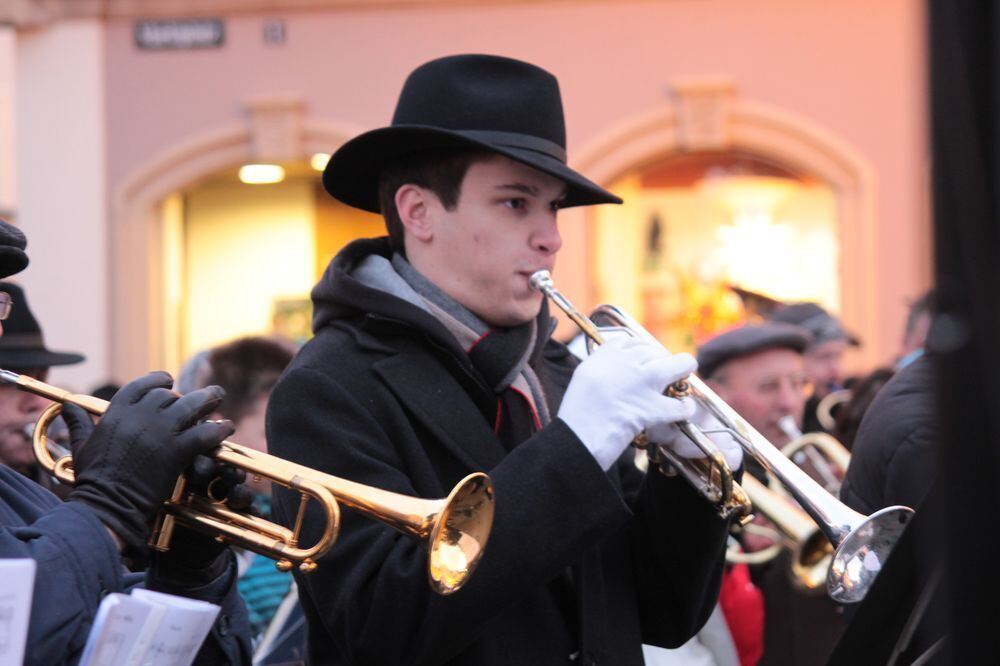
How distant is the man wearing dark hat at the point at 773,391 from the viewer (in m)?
4.79

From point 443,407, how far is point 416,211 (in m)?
0.38

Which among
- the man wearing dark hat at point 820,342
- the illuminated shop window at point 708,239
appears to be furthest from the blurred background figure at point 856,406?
the illuminated shop window at point 708,239

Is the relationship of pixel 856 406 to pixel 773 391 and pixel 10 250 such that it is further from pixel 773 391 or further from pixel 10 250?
pixel 10 250

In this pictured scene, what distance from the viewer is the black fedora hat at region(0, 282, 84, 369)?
3943 millimetres

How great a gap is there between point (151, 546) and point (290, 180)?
34.6 feet

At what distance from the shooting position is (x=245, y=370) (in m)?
4.33

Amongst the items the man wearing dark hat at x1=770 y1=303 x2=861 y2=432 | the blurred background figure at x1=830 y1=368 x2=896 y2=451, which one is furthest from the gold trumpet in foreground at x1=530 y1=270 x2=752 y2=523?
the man wearing dark hat at x1=770 y1=303 x2=861 y2=432

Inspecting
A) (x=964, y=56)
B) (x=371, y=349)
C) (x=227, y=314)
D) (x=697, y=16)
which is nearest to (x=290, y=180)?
(x=227, y=314)

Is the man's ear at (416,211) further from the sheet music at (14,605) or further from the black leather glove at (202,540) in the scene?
the sheet music at (14,605)

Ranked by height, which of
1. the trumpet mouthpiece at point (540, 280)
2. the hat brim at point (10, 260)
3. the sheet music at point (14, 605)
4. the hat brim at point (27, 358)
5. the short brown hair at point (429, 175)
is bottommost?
the sheet music at point (14, 605)

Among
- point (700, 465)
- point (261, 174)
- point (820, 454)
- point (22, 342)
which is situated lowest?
point (820, 454)

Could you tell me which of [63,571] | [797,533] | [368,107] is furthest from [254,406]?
[368,107]

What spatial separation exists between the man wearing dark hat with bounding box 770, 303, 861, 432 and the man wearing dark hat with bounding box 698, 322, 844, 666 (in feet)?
7.79

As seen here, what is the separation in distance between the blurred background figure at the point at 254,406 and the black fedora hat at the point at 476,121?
154cm
